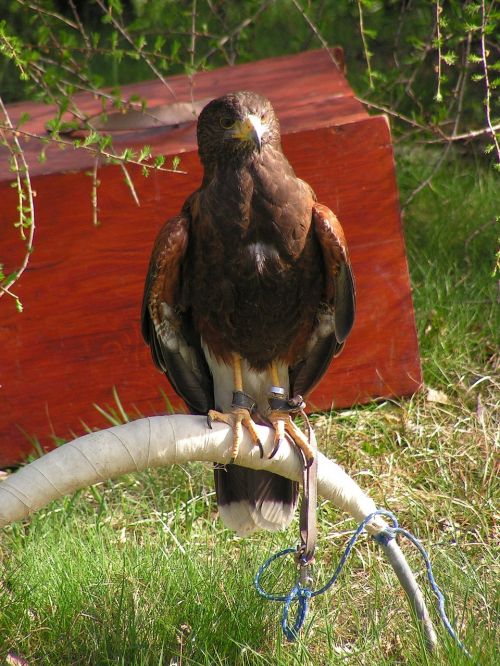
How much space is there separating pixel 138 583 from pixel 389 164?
6.40 ft

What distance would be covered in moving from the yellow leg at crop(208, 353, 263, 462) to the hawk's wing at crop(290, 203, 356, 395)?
0.22 meters

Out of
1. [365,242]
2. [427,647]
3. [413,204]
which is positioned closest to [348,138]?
[365,242]

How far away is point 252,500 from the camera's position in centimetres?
287

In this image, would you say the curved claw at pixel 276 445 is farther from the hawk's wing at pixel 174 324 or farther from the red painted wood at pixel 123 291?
the red painted wood at pixel 123 291

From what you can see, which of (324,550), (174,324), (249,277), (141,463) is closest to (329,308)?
(249,277)

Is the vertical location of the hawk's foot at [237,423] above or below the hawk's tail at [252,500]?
above

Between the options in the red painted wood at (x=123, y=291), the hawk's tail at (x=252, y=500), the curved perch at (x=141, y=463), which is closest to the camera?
the curved perch at (x=141, y=463)

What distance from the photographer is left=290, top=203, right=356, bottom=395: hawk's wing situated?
2758 mm

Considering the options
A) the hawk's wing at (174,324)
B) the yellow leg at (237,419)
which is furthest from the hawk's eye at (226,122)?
the yellow leg at (237,419)

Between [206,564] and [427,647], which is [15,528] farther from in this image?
[427,647]

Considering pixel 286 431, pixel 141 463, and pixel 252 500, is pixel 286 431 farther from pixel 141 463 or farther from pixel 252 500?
pixel 141 463

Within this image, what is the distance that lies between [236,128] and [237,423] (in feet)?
2.97

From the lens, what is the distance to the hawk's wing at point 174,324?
2779mm

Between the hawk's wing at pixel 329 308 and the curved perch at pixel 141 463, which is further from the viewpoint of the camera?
the hawk's wing at pixel 329 308
